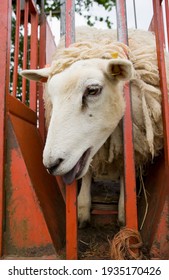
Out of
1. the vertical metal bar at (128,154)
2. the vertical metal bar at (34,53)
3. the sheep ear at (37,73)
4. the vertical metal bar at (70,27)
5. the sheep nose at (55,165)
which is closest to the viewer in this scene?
the sheep nose at (55,165)

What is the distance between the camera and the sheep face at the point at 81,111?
123 centimetres

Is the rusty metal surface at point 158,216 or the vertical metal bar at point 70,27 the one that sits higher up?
the vertical metal bar at point 70,27

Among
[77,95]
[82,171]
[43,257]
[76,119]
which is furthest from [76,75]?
[43,257]

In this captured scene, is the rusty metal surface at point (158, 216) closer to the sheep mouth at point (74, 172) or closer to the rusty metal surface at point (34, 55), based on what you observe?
the sheep mouth at point (74, 172)

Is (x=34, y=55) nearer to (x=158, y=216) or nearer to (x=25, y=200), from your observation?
(x=25, y=200)

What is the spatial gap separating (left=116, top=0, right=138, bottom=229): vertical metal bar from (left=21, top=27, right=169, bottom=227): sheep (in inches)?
1.7

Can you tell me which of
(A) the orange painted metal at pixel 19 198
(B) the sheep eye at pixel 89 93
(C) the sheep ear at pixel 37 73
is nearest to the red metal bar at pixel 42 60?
(C) the sheep ear at pixel 37 73

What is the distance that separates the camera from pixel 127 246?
1294 mm

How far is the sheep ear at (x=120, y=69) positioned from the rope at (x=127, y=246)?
72 centimetres

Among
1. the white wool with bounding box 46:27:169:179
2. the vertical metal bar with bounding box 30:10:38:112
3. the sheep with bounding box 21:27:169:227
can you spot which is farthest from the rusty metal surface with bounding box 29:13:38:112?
the white wool with bounding box 46:27:169:179

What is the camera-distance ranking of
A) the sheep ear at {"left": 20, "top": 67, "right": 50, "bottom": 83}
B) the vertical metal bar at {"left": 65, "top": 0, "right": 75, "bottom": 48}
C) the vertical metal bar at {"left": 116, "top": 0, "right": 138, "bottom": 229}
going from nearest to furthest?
the vertical metal bar at {"left": 116, "top": 0, "right": 138, "bottom": 229} < the vertical metal bar at {"left": 65, "top": 0, "right": 75, "bottom": 48} < the sheep ear at {"left": 20, "top": 67, "right": 50, "bottom": 83}

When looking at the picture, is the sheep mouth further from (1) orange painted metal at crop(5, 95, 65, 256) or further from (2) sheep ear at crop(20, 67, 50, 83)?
(2) sheep ear at crop(20, 67, 50, 83)

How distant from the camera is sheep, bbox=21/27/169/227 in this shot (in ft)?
4.13

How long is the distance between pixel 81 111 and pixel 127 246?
2.12 feet
